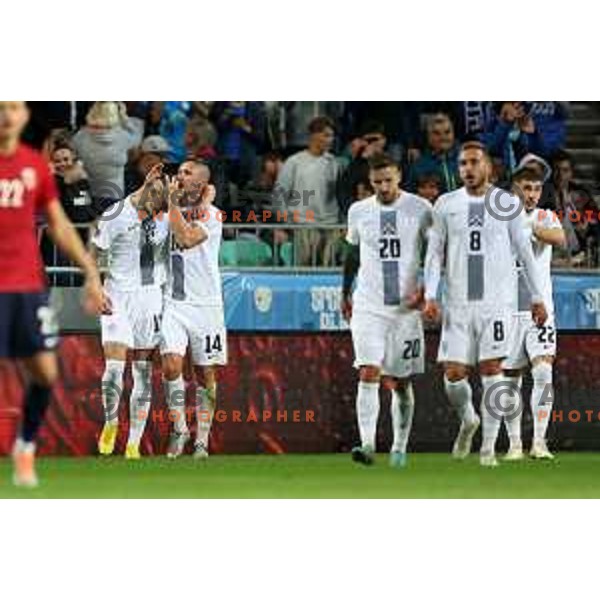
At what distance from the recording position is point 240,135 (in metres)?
16.9

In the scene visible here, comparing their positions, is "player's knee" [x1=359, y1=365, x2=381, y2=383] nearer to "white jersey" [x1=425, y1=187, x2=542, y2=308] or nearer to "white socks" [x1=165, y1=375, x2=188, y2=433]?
"white jersey" [x1=425, y1=187, x2=542, y2=308]

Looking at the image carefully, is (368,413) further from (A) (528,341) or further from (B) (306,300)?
(A) (528,341)

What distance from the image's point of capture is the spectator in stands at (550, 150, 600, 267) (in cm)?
1711

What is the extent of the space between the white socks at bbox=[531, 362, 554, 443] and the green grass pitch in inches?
8.1

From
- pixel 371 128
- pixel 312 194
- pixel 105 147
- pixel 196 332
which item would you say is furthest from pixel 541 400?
pixel 105 147

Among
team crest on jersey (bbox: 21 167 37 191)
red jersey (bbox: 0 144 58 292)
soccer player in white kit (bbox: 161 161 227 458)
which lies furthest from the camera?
soccer player in white kit (bbox: 161 161 227 458)

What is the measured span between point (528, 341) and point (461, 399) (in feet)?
1.70

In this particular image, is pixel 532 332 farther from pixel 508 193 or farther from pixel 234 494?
pixel 234 494

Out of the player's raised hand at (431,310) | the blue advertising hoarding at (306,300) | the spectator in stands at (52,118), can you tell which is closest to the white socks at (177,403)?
the blue advertising hoarding at (306,300)

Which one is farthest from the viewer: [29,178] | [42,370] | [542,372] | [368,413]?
[542,372]

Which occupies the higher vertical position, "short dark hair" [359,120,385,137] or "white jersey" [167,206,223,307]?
"short dark hair" [359,120,385,137]

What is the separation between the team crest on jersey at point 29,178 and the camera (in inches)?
615

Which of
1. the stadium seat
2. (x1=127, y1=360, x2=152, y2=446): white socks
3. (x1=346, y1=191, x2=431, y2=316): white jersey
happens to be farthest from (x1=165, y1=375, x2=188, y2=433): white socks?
(x1=346, y1=191, x2=431, y2=316): white jersey

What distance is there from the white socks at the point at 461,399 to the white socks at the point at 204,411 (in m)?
1.35
